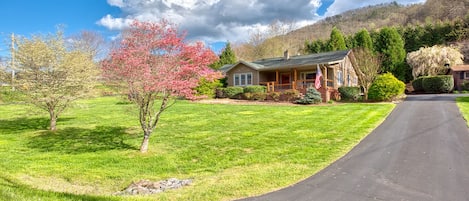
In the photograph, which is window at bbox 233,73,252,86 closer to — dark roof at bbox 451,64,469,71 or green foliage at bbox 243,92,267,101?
green foliage at bbox 243,92,267,101

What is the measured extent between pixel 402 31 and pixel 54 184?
42.7 m

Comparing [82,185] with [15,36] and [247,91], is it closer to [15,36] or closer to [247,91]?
[15,36]

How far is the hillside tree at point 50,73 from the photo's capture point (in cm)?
1188

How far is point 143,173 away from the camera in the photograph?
752cm

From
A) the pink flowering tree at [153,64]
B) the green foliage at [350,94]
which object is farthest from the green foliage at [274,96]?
the pink flowering tree at [153,64]

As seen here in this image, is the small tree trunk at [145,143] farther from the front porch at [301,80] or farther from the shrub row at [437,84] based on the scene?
the shrub row at [437,84]

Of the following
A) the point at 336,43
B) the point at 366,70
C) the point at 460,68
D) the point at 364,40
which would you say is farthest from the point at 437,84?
the point at 336,43

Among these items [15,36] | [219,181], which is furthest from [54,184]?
[15,36]

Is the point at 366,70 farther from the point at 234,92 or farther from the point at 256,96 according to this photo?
the point at 234,92

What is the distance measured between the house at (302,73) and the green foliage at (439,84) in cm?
628

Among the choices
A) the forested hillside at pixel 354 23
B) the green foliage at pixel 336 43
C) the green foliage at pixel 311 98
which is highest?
the forested hillside at pixel 354 23

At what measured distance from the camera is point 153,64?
345 inches

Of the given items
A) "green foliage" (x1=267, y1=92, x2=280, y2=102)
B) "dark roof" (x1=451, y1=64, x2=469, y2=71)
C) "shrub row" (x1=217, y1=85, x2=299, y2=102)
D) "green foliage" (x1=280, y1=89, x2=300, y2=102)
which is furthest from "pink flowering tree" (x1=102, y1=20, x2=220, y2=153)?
"dark roof" (x1=451, y1=64, x2=469, y2=71)

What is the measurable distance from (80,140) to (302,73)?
815 inches
